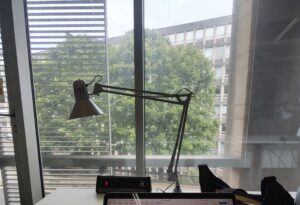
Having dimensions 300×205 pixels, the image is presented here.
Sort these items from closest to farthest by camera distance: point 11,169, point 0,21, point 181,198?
point 181,198 < point 0,21 < point 11,169

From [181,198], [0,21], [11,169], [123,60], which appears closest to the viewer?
[181,198]

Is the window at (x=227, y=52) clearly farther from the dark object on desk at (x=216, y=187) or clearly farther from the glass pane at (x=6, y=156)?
the glass pane at (x=6, y=156)

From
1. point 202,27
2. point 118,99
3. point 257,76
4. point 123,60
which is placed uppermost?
point 202,27

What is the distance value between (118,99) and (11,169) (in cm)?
123

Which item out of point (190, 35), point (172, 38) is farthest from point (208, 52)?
point (172, 38)

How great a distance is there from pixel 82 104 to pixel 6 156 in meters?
1.39

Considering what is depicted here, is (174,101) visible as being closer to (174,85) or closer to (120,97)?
(174,85)

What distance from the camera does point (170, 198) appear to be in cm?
77

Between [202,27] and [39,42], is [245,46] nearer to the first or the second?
[202,27]

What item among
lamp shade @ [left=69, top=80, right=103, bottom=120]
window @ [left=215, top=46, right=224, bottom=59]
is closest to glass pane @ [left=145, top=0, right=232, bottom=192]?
window @ [left=215, top=46, right=224, bottom=59]

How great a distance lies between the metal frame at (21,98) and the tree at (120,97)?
112 millimetres

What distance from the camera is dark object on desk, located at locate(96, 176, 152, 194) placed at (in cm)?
113

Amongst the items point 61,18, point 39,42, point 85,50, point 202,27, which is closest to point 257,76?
point 202,27

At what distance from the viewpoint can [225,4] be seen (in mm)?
1525
